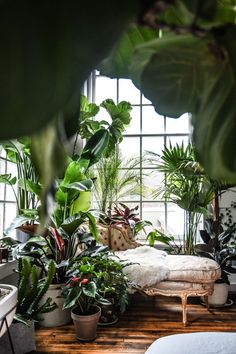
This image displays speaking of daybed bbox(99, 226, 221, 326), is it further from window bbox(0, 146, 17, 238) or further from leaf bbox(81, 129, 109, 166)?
window bbox(0, 146, 17, 238)

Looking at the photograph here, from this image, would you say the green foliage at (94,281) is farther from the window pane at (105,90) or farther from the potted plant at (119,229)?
the window pane at (105,90)

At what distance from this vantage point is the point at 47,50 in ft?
0.46

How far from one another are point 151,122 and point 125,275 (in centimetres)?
293

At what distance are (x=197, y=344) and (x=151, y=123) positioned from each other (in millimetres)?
4142

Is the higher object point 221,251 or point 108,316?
point 221,251

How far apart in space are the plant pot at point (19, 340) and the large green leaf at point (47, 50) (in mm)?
2548

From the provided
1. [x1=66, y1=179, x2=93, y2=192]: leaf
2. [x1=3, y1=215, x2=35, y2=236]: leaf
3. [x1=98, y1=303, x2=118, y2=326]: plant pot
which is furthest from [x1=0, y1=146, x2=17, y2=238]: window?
[x1=98, y1=303, x2=118, y2=326]: plant pot

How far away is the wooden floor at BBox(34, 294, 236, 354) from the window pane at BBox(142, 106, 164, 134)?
2.68 meters

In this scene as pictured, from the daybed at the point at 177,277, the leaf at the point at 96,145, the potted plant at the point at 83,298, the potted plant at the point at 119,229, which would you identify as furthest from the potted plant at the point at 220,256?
the leaf at the point at 96,145

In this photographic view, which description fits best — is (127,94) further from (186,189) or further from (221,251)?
(221,251)

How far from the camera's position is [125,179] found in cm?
441

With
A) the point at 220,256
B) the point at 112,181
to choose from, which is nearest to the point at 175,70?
the point at 220,256

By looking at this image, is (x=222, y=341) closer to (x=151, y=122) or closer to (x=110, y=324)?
(x=110, y=324)

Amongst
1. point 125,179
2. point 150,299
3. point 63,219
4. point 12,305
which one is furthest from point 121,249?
point 12,305
